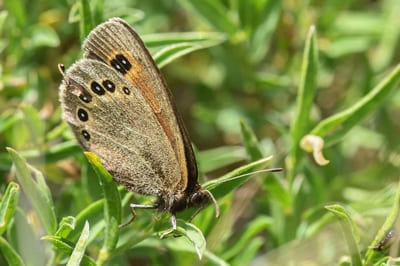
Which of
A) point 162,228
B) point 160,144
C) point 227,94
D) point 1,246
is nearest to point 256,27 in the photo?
point 227,94

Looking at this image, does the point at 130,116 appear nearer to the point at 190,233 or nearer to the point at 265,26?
the point at 190,233

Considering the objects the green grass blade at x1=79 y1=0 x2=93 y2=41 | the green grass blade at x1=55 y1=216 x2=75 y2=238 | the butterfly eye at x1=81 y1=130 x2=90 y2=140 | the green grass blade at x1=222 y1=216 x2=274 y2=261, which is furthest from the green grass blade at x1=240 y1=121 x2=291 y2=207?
the green grass blade at x1=55 y1=216 x2=75 y2=238

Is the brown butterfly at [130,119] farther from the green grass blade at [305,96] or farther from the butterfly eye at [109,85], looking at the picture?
the green grass blade at [305,96]

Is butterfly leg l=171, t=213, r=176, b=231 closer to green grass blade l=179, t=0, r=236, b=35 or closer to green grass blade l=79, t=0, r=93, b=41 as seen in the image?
green grass blade l=79, t=0, r=93, b=41

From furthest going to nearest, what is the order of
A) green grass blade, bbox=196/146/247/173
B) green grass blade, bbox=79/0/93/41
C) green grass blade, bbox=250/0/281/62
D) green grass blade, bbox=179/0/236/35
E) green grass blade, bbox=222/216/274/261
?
green grass blade, bbox=250/0/281/62 → green grass blade, bbox=179/0/236/35 → green grass blade, bbox=196/146/247/173 → green grass blade, bbox=222/216/274/261 → green grass blade, bbox=79/0/93/41

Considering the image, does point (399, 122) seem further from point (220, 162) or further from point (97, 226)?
point (97, 226)

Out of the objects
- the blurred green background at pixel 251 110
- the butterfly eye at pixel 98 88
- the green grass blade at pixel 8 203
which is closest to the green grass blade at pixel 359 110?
the blurred green background at pixel 251 110
